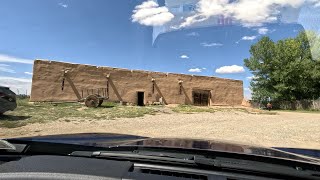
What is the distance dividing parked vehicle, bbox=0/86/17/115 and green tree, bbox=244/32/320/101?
33727 mm

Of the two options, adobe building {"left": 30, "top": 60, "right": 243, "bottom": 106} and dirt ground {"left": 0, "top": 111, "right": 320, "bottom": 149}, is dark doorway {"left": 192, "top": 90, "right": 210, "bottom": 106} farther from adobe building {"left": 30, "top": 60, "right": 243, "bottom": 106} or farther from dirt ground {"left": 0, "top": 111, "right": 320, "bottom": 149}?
dirt ground {"left": 0, "top": 111, "right": 320, "bottom": 149}

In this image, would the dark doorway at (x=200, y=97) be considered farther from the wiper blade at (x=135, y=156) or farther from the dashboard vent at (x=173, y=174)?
the dashboard vent at (x=173, y=174)

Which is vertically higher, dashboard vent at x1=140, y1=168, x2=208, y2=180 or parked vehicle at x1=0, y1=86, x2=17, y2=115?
parked vehicle at x1=0, y1=86, x2=17, y2=115

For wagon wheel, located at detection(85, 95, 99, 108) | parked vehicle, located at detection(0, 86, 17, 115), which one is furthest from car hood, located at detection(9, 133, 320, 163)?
wagon wheel, located at detection(85, 95, 99, 108)

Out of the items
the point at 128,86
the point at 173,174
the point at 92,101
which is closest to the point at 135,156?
the point at 173,174

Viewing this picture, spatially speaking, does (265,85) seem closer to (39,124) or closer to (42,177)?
Result: (39,124)

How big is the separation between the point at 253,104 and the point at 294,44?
907 cm

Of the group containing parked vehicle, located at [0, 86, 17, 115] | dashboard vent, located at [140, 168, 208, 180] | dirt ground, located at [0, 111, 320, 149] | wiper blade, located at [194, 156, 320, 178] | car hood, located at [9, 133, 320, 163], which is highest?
parked vehicle, located at [0, 86, 17, 115]

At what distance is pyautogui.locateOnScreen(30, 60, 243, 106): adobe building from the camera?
87.9 feet

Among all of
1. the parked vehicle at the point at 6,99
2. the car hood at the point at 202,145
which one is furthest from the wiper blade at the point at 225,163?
the parked vehicle at the point at 6,99

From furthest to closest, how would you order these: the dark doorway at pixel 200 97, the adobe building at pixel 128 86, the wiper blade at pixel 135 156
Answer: the dark doorway at pixel 200 97 → the adobe building at pixel 128 86 → the wiper blade at pixel 135 156

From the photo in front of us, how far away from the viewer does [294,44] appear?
43688 mm

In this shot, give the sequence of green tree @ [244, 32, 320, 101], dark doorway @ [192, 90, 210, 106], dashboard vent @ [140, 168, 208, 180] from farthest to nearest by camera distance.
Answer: green tree @ [244, 32, 320, 101] → dark doorway @ [192, 90, 210, 106] → dashboard vent @ [140, 168, 208, 180]

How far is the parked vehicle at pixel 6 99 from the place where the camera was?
48.2 feet
